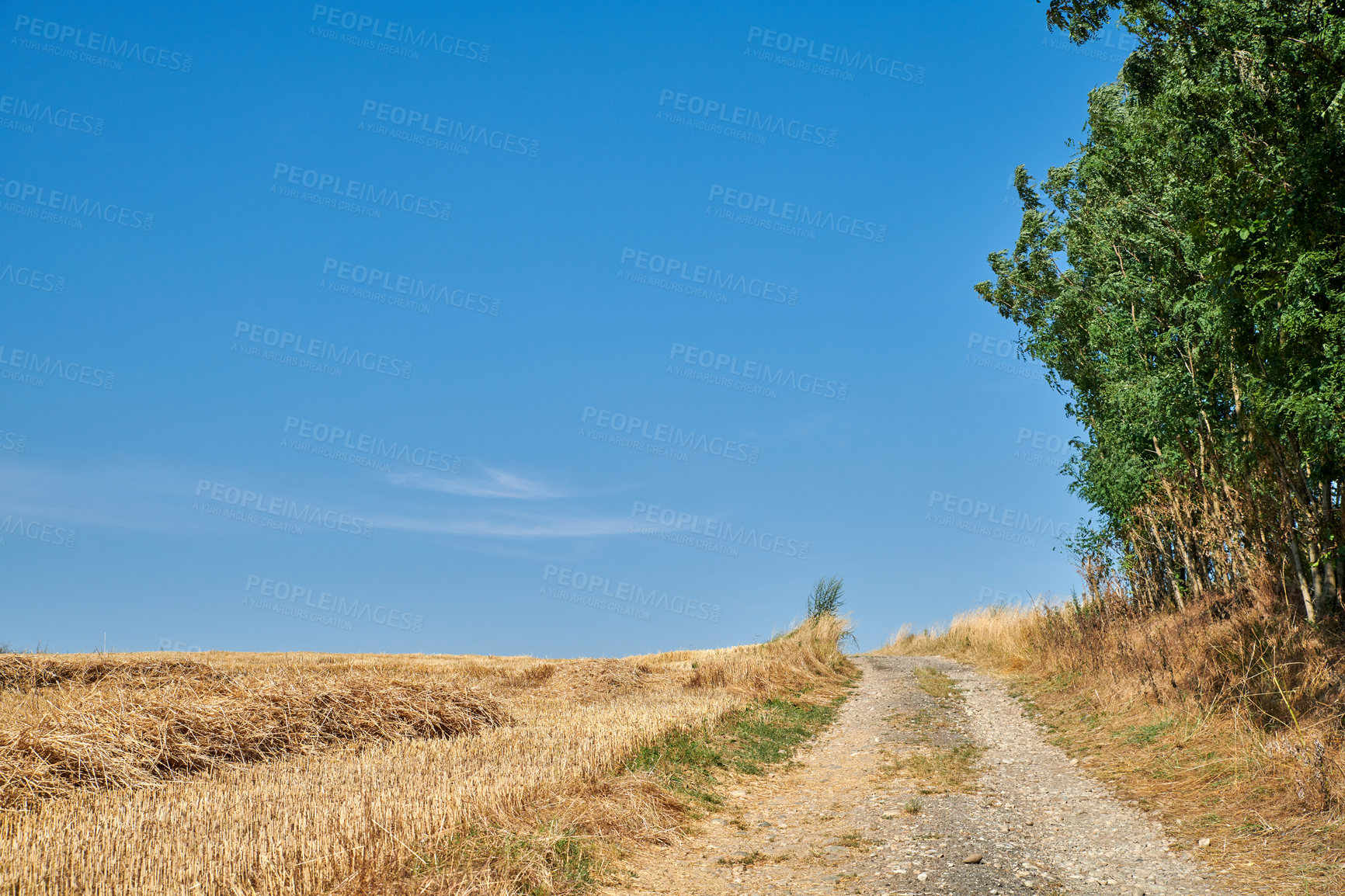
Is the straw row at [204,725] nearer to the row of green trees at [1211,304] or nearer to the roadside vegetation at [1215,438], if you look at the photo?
the roadside vegetation at [1215,438]

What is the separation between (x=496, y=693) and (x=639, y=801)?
10777mm

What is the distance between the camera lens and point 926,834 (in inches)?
301

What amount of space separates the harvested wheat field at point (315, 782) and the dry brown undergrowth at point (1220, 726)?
515 centimetres

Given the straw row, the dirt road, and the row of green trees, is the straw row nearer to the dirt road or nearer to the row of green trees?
the dirt road

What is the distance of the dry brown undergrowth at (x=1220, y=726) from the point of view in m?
6.92

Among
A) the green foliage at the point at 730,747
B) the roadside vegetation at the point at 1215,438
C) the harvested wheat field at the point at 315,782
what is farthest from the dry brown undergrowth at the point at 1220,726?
the harvested wheat field at the point at 315,782

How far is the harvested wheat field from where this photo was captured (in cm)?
558

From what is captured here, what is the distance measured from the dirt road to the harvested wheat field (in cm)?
89

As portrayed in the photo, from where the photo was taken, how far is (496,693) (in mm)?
17938

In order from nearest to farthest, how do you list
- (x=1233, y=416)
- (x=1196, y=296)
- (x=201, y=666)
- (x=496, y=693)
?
(x=1196, y=296)
(x=1233, y=416)
(x=201, y=666)
(x=496, y=693)

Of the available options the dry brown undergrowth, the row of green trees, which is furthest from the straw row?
the row of green trees

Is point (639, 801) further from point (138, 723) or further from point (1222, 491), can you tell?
point (1222, 491)

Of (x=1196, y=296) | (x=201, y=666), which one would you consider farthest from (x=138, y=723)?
(x=1196, y=296)

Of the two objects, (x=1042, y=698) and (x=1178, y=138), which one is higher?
(x=1178, y=138)
